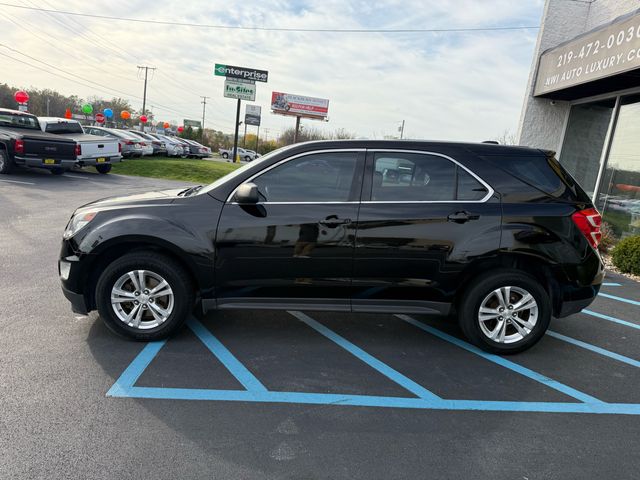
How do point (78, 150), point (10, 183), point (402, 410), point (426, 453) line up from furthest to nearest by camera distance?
1. point (78, 150)
2. point (10, 183)
3. point (402, 410)
4. point (426, 453)

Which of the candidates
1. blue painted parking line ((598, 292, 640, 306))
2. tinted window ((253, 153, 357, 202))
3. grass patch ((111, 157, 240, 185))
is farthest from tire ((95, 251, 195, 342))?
grass patch ((111, 157, 240, 185))

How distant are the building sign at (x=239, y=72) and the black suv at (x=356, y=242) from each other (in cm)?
2859

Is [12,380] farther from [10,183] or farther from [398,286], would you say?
[10,183]

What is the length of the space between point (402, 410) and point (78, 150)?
15056 millimetres

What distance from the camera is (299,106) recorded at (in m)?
62.8

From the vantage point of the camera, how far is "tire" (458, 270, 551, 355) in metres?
3.92

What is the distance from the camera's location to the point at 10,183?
41.1ft

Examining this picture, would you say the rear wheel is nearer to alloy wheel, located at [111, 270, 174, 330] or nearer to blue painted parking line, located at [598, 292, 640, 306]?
alloy wheel, located at [111, 270, 174, 330]

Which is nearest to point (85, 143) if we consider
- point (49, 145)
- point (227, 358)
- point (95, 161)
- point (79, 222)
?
point (95, 161)

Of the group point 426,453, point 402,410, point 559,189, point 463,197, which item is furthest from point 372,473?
point 559,189

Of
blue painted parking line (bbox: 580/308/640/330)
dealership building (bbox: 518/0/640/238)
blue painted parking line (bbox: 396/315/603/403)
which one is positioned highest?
dealership building (bbox: 518/0/640/238)

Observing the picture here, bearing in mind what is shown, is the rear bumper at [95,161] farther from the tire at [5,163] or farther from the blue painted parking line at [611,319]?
the blue painted parking line at [611,319]

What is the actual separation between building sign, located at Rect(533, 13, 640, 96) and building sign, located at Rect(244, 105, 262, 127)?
5181 centimetres

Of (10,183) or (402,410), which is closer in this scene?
(402,410)
